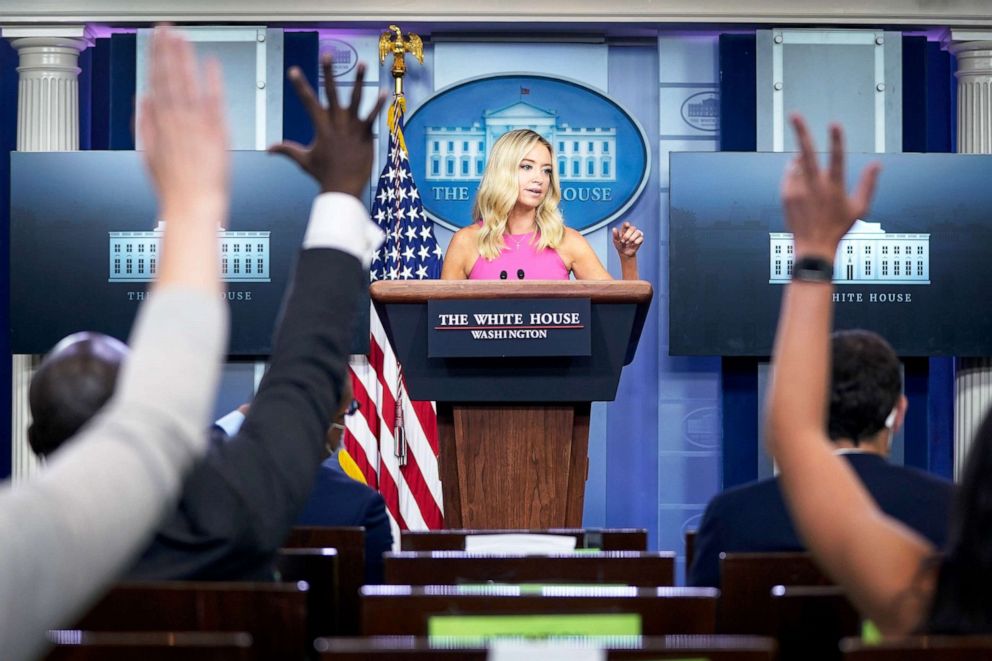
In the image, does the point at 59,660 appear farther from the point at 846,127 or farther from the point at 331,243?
the point at 846,127

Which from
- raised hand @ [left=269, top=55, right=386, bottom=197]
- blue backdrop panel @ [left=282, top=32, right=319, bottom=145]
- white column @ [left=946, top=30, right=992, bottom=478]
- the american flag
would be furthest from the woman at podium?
raised hand @ [left=269, top=55, right=386, bottom=197]

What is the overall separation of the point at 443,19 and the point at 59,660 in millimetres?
5806

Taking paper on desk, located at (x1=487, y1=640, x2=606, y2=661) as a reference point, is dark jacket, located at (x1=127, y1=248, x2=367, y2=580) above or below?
above

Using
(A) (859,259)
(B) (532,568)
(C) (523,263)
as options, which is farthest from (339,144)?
(A) (859,259)

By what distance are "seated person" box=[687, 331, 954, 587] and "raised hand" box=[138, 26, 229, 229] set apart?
5.45ft

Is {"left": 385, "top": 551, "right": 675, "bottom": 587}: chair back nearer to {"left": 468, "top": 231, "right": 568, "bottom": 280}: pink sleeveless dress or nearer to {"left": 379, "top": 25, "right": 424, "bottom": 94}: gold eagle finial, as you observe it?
{"left": 468, "top": 231, "right": 568, "bottom": 280}: pink sleeveless dress

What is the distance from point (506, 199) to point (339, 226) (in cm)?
359

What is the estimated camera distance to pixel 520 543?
2.44m

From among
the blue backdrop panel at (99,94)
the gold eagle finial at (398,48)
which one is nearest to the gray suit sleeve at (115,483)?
the gold eagle finial at (398,48)

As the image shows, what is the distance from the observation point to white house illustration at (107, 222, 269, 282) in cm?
663

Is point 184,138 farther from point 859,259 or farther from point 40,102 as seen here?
point 40,102

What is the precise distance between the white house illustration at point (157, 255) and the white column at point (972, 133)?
3688 millimetres

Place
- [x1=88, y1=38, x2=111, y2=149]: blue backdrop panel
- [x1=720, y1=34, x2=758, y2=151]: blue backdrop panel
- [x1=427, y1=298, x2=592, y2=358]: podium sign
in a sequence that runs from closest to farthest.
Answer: [x1=427, y1=298, x2=592, y2=358]: podium sign
[x1=720, y1=34, x2=758, y2=151]: blue backdrop panel
[x1=88, y1=38, x2=111, y2=149]: blue backdrop panel

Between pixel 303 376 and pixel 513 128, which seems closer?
pixel 303 376
